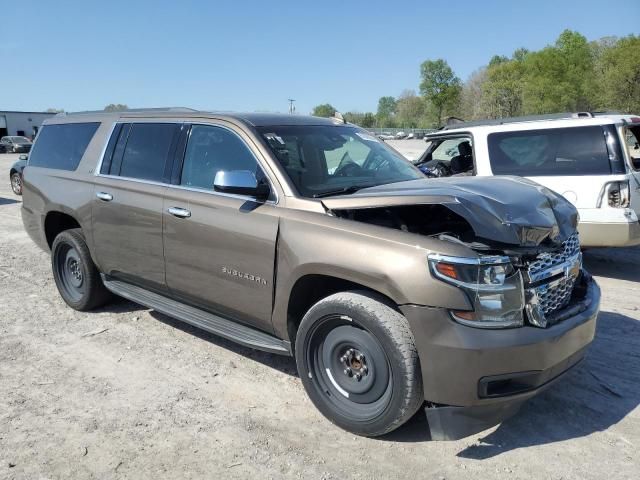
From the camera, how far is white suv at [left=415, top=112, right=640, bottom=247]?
6402mm

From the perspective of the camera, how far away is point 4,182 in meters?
20.5

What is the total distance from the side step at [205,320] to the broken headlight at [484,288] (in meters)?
1.32

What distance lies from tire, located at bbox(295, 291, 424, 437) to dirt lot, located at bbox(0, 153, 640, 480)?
0.17m

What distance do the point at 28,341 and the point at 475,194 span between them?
4.01 meters

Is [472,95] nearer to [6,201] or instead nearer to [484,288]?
[6,201]

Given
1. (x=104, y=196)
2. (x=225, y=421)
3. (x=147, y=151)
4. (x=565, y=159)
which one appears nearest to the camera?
(x=225, y=421)

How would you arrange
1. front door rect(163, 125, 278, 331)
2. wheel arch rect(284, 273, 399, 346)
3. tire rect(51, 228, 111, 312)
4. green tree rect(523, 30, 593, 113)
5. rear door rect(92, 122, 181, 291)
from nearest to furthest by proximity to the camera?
1. wheel arch rect(284, 273, 399, 346)
2. front door rect(163, 125, 278, 331)
3. rear door rect(92, 122, 181, 291)
4. tire rect(51, 228, 111, 312)
5. green tree rect(523, 30, 593, 113)

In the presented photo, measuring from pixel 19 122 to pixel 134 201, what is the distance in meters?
74.1

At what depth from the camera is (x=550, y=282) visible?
3.15m

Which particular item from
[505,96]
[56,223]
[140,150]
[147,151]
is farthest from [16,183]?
[505,96]

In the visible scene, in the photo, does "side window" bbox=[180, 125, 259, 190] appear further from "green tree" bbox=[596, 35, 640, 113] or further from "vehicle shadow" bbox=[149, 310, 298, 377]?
"green tree" bbox=[596, 35, 640, 113]

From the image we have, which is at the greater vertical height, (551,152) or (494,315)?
(551,152)

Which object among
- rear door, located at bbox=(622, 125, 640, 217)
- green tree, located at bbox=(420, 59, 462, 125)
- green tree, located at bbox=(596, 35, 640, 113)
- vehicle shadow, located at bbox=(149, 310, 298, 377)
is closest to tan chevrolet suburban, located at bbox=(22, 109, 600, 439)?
vehicle shadow, located at bbox=(149, 310, 298, 377)

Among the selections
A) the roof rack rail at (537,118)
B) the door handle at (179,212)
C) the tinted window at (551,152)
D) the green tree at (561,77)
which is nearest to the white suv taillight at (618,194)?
the tinted window at (551,152)
